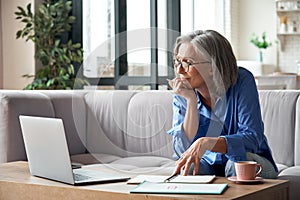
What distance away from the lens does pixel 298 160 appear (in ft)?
10.3

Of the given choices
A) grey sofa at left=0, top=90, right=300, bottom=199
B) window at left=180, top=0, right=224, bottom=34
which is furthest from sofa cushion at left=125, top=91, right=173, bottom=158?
window at left=180, top=0, right=224, bottom=34

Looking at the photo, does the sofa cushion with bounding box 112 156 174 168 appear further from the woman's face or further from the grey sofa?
the woman's face

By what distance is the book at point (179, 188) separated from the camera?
184 centimetres

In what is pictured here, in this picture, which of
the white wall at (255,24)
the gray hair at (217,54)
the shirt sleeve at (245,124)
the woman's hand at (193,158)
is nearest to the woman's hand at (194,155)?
the woman's hand at (193,158)

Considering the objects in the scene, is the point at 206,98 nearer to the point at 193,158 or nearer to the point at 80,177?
the point at 193,158

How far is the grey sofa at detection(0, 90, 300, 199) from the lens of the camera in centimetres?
321

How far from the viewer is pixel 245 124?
2.40m

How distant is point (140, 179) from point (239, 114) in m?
0.54

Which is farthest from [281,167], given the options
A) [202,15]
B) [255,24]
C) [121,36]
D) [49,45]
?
[255,24]

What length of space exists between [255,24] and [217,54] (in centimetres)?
661

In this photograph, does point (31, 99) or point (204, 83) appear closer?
point (204, 83)

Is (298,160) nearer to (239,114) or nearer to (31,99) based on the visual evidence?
(239,114)

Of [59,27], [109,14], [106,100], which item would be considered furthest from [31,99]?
[109,14]

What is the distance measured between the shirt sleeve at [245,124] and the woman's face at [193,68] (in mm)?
143
